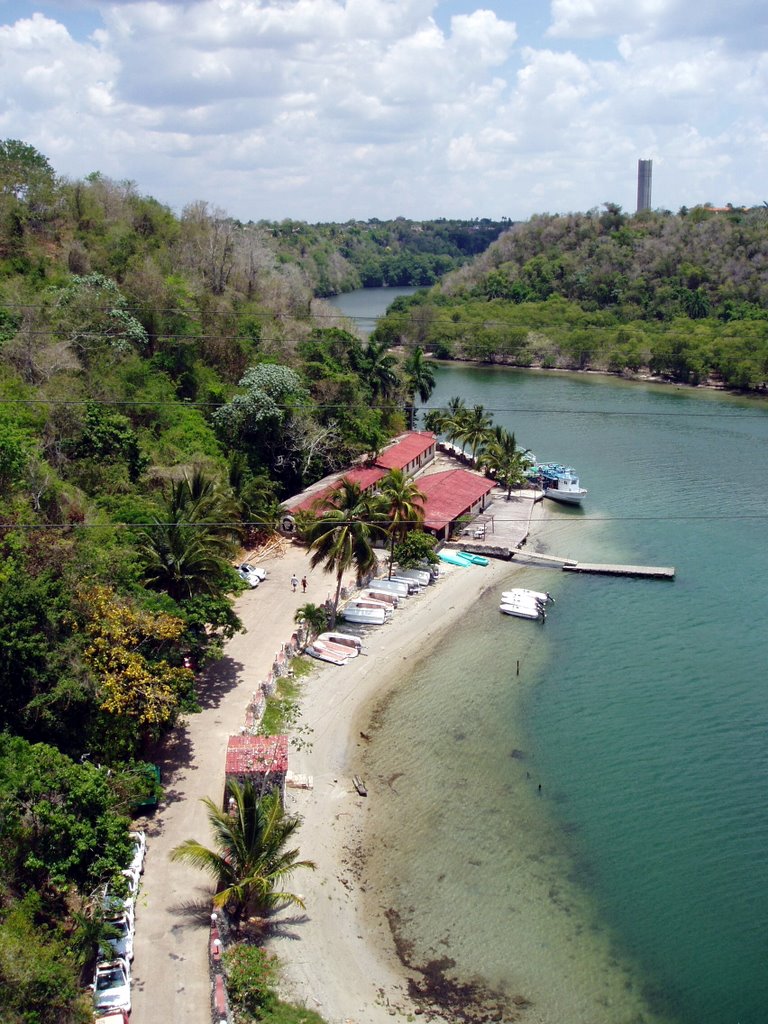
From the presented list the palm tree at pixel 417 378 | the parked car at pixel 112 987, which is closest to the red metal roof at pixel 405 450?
the palm tree at pixel 417 378

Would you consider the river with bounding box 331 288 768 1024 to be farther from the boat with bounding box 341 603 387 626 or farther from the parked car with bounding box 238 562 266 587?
the parked car with bounding box 238 562 266 587

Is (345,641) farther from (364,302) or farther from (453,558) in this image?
(364,302)

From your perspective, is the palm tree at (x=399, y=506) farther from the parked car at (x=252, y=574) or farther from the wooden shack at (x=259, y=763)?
the wooden shack at (x=259, y=763)

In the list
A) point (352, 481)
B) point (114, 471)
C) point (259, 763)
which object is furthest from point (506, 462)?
point (259, 763)

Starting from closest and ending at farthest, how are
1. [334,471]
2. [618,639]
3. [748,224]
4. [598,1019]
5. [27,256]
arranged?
[598,1019] → [618,639] → [334,471] → [27,256] → [748,224]

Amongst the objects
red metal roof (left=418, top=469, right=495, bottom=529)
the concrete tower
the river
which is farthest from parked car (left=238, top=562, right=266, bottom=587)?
the concrete tower

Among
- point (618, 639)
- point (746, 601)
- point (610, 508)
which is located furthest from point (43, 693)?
point (610, 508)

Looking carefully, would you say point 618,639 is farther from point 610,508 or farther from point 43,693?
point 43,693
